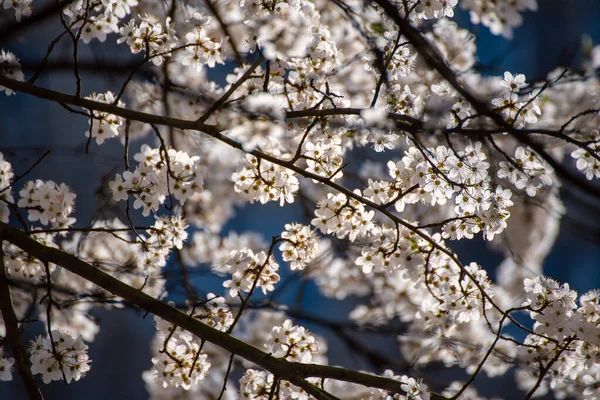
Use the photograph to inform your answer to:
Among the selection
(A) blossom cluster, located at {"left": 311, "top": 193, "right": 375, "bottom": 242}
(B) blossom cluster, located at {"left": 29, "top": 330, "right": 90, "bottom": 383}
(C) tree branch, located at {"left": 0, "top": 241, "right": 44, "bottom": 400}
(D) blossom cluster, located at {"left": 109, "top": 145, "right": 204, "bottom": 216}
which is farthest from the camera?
(A) blossom cluster, located at {"left": 311, "top": 193, "right": 375, "bottom": 242}

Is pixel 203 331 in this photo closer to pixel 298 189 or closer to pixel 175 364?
pixel 175 364

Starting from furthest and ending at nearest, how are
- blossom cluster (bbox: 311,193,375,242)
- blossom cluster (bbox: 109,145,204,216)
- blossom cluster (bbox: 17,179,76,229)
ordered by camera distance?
blossom cluster (bbox: 17,179,76,229) < blossom cluster (bbox: 311,193,375,242) < blossom cluster (bbox: 109,145,204,216)

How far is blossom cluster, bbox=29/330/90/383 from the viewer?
2414mm

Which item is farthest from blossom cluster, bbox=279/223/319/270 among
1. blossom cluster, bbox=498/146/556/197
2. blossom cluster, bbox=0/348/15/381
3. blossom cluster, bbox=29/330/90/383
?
blossom cluster, bbox=0/348/15/381

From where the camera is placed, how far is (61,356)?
2.40 m

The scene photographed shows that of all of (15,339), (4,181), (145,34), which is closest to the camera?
(15,339)

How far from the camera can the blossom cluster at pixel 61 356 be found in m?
2.41

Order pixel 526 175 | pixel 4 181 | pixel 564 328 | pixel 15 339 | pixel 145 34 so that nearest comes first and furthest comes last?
pixel 15 339
pixel 526 175
pixel 564 328
pixel 4 181
pixel 145 34

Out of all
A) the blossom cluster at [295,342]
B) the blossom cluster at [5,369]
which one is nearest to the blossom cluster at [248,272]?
the blossom cluster at [295,342]

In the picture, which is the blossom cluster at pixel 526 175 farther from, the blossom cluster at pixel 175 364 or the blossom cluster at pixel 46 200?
the blossom cluster at pixel 46 200

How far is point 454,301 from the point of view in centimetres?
277

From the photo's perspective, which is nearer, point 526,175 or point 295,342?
point 526,175

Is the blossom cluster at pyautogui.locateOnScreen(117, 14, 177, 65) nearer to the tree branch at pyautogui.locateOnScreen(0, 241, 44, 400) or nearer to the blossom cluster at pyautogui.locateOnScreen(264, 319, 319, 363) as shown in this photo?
the tree branch at pyautogui.locateOnScreen(0, 241, 44, 400)

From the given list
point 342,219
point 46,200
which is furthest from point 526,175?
point 46,200
